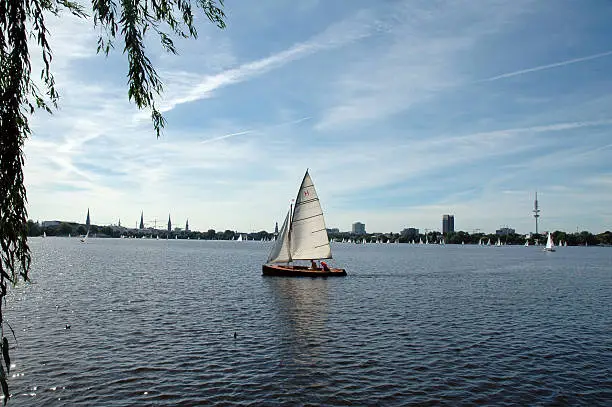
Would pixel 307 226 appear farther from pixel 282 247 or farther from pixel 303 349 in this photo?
pixel 303 349

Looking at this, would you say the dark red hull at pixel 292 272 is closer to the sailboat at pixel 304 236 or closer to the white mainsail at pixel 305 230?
the sailboat at pixel 304 236

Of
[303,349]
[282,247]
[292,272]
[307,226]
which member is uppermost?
[307,226]

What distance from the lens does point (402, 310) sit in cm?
4747

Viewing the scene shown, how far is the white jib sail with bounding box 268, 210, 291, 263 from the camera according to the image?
77562 millimetres

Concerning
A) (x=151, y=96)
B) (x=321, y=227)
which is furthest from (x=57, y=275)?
(x=151, y=96)

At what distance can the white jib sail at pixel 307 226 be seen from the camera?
77125 millimetres

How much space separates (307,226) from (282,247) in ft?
19.9

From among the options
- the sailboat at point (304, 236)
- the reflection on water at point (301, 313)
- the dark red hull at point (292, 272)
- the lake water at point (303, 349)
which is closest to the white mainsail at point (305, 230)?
the sailboat at point (304, 236)

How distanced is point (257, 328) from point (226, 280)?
129ft

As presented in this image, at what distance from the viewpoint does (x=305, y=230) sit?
77.4 metres

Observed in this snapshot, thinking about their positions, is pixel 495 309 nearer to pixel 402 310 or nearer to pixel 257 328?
pixel 402 310

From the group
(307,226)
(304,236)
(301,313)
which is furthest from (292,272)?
(301,313)

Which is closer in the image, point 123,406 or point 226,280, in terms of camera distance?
point 123,406

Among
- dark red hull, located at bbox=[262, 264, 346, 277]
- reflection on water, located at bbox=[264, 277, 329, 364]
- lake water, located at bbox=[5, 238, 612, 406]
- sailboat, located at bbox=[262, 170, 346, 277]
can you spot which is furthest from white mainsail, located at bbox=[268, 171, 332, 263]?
lake water, located at bbox=[5, 238, 612, 406]
